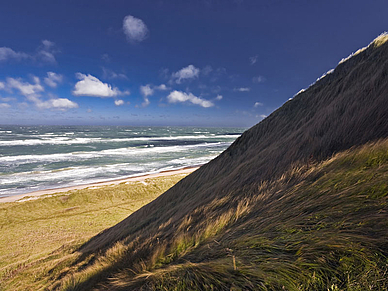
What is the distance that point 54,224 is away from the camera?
1579 cm

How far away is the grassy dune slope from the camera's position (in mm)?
6633

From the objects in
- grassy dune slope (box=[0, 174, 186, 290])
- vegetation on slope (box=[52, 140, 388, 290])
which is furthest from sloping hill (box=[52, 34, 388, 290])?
grassy dune slope (box=[0, 174, 186, 290])

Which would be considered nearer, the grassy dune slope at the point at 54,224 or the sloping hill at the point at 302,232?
the sloping hill at the point at 302,232

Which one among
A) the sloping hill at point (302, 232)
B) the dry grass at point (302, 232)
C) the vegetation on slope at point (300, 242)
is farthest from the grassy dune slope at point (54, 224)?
the vegetation on slope at point (300, 242)

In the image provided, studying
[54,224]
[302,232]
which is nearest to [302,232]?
[302,232]

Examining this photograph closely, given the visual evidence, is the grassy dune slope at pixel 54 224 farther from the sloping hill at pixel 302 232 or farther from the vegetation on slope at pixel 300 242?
the vegetation on slope at pixel 300 242

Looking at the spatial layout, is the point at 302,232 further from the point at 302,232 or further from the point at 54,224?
the point at 54,224

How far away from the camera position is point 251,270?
5.56ft

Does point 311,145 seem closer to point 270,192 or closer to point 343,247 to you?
point 270,192

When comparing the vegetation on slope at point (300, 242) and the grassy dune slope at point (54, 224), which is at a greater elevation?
the vegetation on slope at point (300, 242)

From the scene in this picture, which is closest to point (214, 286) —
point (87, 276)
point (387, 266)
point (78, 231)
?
point (387, 266)

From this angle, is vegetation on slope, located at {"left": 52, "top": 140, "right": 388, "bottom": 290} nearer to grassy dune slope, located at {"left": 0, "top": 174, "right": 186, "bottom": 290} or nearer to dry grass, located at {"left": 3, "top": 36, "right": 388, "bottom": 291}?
dry grass, located at {"left": 3, "top": 36, "right": 388, "bottom": 291}

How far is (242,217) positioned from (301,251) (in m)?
1.31

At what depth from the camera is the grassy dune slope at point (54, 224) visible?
6633 mm
